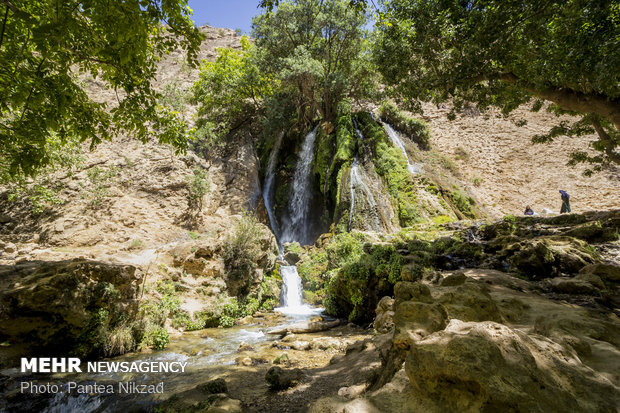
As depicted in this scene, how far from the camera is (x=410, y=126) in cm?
1941

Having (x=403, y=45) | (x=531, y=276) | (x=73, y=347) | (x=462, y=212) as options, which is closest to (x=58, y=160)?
(x=73, y=347)

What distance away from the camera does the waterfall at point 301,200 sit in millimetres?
16266

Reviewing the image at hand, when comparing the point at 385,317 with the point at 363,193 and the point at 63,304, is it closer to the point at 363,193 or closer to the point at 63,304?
the point at 63,304

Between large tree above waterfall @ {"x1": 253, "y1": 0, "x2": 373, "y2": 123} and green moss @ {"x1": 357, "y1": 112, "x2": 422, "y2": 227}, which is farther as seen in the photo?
large tree above waterfall @ {"x1": 253, "y1": 0, "x2": 373, "y2": 123}

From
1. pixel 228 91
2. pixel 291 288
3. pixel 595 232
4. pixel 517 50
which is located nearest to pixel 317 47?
pixel 228 91

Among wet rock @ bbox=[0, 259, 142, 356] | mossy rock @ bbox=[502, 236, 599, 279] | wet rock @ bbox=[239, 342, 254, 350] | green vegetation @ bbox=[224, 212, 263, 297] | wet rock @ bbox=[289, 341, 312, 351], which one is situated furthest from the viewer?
green vegetation @ bbox=[224, 212, 263, 297]

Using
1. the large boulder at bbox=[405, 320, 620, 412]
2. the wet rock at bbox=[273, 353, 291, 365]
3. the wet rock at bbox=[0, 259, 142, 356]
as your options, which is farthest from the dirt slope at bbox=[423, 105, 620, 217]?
the wet rock at bbox=[0, 259, 142, 356]

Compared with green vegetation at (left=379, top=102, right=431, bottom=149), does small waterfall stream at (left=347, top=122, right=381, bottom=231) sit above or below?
below

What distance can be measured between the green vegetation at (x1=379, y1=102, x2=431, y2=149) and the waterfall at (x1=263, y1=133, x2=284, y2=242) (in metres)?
8.22

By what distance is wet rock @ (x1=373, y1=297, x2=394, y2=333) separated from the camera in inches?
198

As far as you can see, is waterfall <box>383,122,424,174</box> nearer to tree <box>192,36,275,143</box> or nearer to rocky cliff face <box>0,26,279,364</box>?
tree <box>192,36,275,143</box>

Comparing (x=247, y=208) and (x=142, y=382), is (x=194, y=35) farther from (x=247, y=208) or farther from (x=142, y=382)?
(x=247, y=208)

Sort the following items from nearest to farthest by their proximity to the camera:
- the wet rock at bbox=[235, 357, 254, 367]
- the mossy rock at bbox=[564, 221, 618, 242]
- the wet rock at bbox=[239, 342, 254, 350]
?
1. the wet rock at bbox=[235, 357, 254, 367]
2. the wet rock at bbox=[239, 342, 254, 350]
3. the mossy rock at bbox=[564, 221, 618, 242]

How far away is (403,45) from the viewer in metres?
7.57
